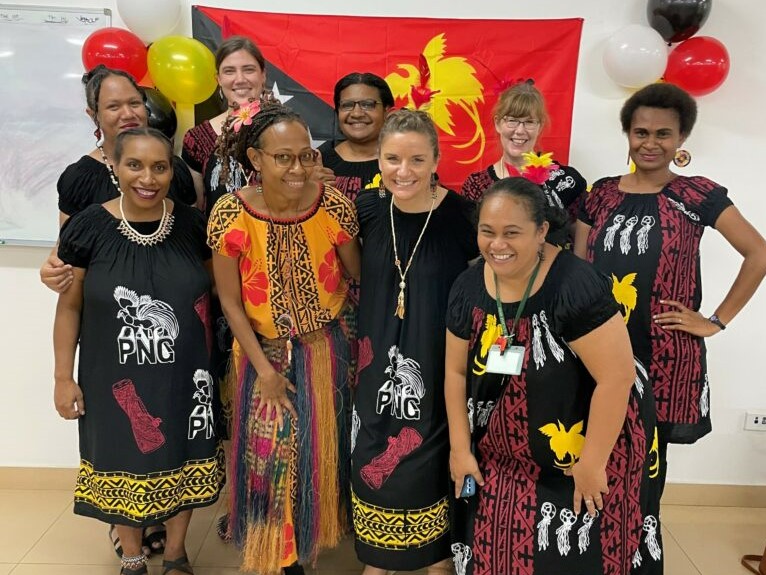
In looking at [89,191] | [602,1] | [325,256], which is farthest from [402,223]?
[602,1]

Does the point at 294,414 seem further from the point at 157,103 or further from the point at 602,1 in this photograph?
the point at 602,1

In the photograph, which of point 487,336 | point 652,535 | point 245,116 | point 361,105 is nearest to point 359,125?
point 361,105

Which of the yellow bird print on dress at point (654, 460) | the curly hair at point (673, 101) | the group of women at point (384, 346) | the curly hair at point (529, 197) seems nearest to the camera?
the curly hair at point (529, 197)

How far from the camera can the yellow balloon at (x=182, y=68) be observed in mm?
2512

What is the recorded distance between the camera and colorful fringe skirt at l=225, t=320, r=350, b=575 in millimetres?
2080

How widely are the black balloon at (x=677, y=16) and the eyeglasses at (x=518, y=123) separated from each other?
88cm

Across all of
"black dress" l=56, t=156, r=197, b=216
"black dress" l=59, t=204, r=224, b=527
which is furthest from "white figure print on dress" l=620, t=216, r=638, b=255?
"black dress" l=56, t=156, r=197, b=216

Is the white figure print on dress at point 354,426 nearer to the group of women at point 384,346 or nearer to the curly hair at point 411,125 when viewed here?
the group of women at point 384,346

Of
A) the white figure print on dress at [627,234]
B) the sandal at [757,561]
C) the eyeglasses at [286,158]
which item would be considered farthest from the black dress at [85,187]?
the sandal at [757,561]

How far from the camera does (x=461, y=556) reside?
187 cm

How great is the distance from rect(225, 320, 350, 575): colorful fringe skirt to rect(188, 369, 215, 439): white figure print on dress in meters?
0.09

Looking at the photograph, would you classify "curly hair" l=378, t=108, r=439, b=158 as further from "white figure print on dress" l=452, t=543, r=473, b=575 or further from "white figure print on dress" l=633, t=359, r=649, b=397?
"white figure print on dress" l=452, t=543, r=473, b=575

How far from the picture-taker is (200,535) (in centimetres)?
272

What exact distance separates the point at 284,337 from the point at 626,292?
114 cm
